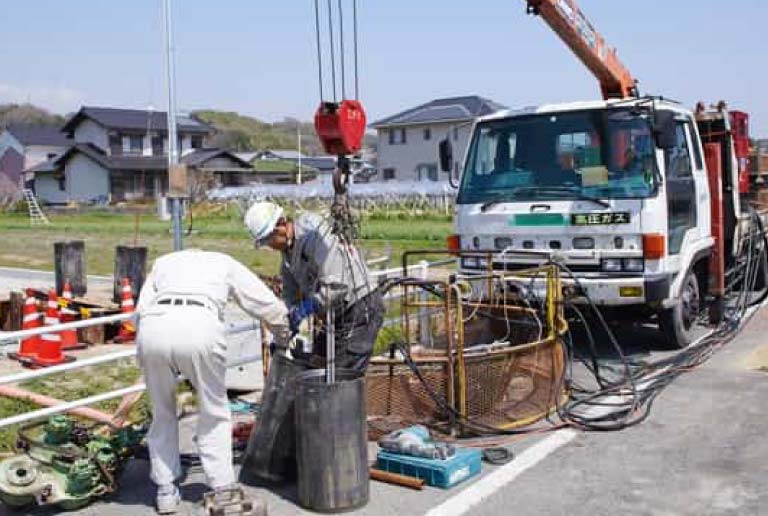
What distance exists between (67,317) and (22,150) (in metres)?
63.1

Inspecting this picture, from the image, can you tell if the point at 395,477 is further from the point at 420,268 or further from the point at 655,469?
the point at 420,268

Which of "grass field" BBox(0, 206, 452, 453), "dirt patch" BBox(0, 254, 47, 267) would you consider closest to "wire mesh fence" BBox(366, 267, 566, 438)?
"grass field" BBox(0, 206, 452, 453)

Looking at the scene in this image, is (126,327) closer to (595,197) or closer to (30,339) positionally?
(30,339)

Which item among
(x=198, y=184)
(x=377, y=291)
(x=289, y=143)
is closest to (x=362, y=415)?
(x=377, y=291)

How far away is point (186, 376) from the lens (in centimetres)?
469

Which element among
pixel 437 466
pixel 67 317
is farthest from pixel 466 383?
pixel 67 317

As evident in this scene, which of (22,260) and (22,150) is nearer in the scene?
(22,260)

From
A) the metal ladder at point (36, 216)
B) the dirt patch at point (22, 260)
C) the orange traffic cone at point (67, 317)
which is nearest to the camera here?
the orange traffic cone at point (67, 317)

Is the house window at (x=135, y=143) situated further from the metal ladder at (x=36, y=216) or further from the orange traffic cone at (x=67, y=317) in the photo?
the orange traffic cone at (x=67, y=317)

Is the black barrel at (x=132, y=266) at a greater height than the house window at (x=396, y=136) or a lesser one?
lesser

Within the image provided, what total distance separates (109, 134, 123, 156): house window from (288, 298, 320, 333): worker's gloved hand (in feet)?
186

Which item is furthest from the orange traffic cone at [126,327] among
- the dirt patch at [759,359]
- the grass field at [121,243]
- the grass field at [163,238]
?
the dirt patch at [759,359]

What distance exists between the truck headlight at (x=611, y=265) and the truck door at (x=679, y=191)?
56 centimetres

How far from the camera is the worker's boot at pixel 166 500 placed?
4789 mm
